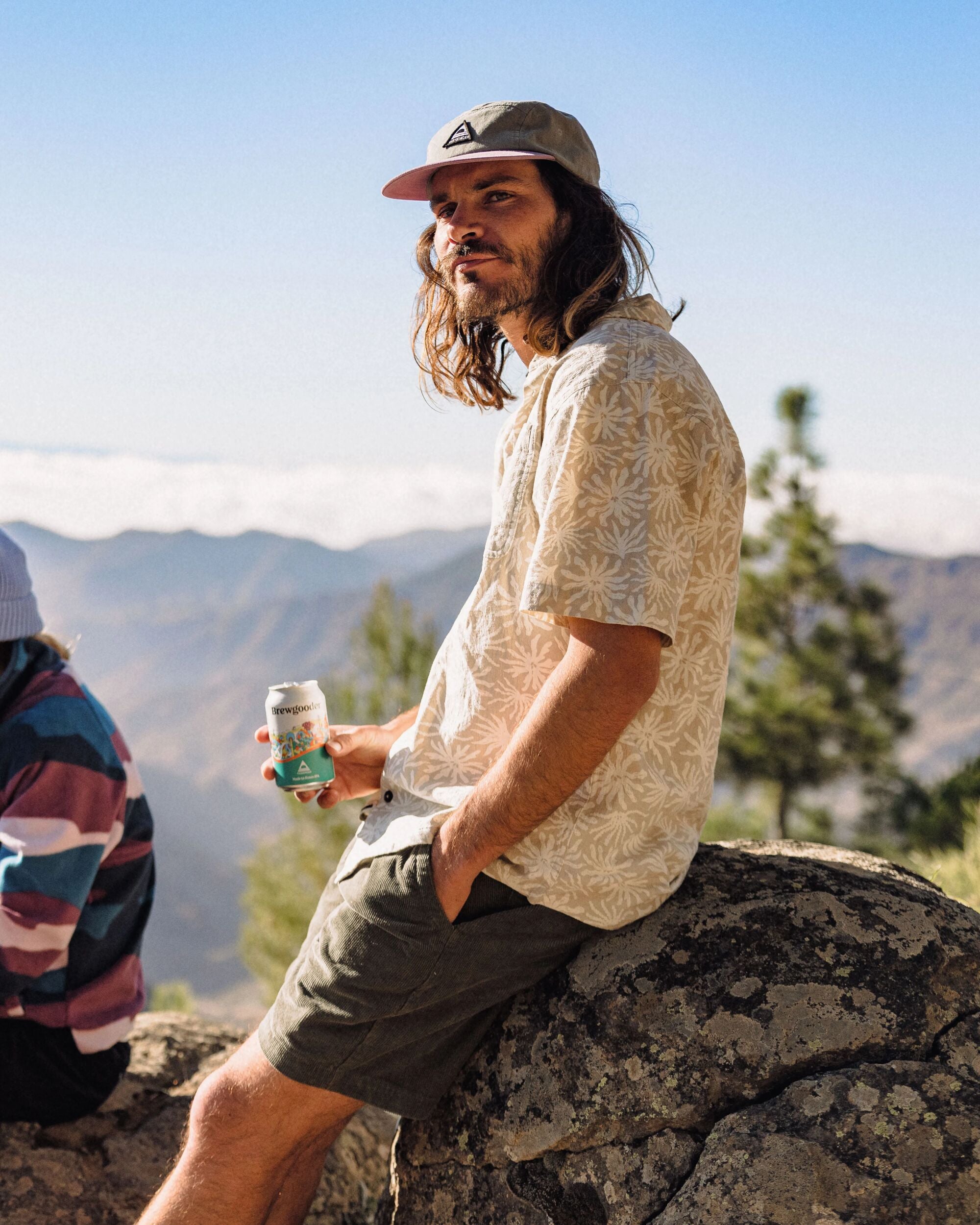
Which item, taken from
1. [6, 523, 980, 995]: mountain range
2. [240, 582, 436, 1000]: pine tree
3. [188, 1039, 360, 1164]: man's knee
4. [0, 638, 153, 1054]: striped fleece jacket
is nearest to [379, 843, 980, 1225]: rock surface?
[188, 1039, 360, 1164]: man's knee

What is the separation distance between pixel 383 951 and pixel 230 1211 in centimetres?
57

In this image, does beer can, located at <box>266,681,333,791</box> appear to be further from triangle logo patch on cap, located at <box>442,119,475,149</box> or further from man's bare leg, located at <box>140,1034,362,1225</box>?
triangle logo patch on cap, located at <box>442,119,475,149</box>

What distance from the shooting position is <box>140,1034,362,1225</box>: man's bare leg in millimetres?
1971

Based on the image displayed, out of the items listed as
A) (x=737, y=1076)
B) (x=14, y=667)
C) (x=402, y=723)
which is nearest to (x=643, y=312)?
(x=402, y=723)

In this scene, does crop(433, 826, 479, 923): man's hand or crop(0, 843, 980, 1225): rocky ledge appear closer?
crop(0, 843, 980, 1225): rocky ledge

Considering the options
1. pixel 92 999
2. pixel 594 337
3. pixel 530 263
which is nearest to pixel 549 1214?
pixel 92 999

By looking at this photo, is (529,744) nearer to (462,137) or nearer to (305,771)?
(305,771)

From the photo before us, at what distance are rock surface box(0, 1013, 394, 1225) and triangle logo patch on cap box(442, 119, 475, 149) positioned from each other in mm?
2176

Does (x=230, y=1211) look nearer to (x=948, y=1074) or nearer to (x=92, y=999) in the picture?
(x=92, y=999)

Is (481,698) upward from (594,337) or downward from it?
downward

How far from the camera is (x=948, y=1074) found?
1.85 meters

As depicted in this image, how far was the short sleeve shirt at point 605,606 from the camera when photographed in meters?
1.84

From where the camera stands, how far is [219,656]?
164875mm

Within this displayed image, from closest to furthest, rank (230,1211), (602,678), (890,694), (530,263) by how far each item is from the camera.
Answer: (602,678) < (230,1211) < (530,263) < (890,694)
